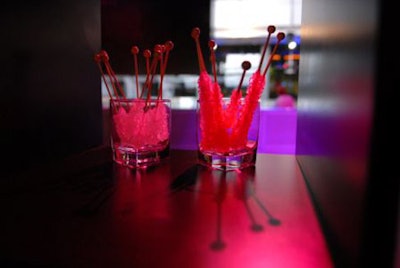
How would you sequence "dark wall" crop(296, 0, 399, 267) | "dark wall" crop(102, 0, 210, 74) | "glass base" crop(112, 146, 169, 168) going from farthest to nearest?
"dark wall" crop(102, 0, 210, 74)
"glass base" crop(112, 146, 169, 168)
"dark wall" crop(296, 0, 399, 267)

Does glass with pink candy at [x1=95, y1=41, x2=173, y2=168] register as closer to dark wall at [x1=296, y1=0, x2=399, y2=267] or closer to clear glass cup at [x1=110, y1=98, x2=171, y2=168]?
clear glass cup at [x1=110, y1=98, x2=171, y2=168]

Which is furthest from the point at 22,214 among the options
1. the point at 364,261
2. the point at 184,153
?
the point at 184,153

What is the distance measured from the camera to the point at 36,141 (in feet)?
2.59

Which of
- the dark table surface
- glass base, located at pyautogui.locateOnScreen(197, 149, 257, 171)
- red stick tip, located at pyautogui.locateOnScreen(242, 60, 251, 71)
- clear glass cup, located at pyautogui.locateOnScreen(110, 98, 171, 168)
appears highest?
red stick tip, located at pyautogui.locateOnScreen(242, 60, 251, 71)

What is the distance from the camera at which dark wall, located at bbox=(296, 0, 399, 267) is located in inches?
11.3

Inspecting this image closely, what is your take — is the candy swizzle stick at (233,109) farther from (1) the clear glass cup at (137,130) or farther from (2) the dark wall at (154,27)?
(2) the dark wall at (154,27)

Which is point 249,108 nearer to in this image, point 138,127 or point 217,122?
point 217,122

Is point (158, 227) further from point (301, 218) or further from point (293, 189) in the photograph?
point (293, 189)

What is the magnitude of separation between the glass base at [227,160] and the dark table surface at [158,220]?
28 millimetres

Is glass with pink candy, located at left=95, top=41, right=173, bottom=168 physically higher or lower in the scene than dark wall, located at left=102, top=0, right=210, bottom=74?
lower

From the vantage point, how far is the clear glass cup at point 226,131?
2.43 ft

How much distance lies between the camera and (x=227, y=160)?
77cm

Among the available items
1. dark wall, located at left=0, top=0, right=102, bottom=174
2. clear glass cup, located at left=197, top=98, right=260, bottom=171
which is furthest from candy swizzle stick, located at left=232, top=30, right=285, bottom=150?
dark wall, located at left=0, top=0, right=102, bottom=174

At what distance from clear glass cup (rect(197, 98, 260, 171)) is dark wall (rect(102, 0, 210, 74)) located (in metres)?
0.44
